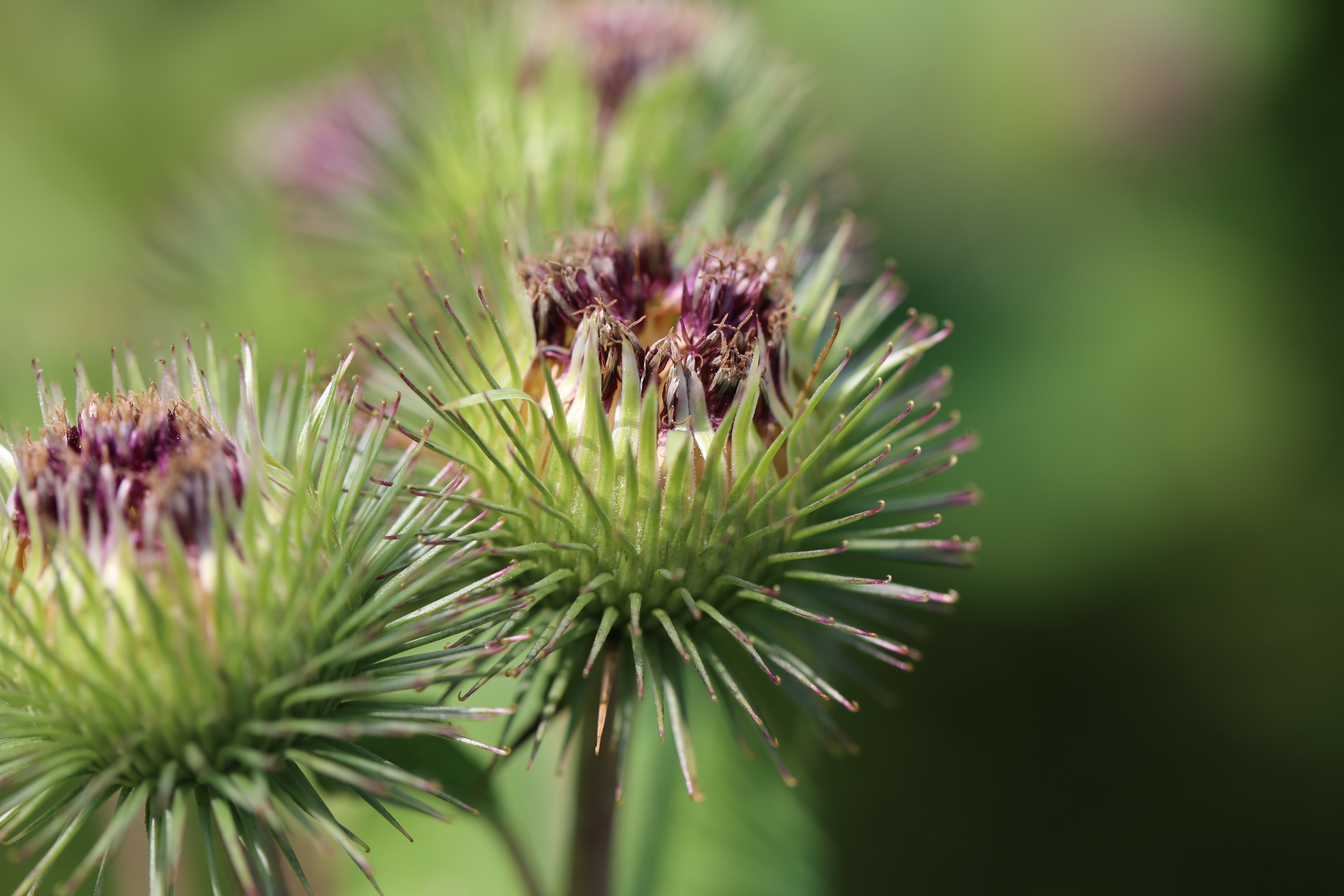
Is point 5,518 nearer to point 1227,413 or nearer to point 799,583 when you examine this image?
point 799,583

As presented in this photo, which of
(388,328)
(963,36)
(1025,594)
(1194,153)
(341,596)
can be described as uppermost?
(963,36)

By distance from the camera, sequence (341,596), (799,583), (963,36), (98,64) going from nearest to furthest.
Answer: (341,596)
(799,583)
(963,36)
(98,64)

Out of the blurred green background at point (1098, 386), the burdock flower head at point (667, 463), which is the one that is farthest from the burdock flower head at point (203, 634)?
the blurred green background at point (1098, 386)

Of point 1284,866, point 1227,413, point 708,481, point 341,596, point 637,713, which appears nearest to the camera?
point 341,596

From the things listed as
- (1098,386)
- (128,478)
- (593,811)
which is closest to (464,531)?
(128,478)

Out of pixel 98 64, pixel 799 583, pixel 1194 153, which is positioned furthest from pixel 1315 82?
pixel 98 64

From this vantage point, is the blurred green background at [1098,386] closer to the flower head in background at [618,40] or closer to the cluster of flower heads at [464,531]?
the flower head in background at [618,40]
